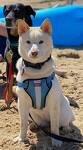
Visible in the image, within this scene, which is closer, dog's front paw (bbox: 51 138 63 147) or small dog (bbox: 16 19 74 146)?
small dog (bbox: 16 19 74 146)

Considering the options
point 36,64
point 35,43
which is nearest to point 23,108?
point 36,64

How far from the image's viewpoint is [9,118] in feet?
13.4

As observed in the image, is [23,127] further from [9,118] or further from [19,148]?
[9,118]

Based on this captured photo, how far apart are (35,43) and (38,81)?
1.15 feet

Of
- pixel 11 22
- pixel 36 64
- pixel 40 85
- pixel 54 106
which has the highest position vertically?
pixel 11 22

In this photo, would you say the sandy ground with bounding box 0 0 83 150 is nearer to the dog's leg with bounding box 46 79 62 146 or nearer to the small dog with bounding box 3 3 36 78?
the dog's leg with bounding box 46 79 62 146

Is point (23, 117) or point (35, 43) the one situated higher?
point (35, 43)

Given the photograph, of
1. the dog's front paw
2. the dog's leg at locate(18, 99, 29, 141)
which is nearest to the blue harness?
the dog's leg at locate(18, 99, 29, 141)

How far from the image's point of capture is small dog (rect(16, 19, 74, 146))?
3.08 meters

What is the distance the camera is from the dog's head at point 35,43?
3051mm

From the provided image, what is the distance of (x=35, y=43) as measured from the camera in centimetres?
307

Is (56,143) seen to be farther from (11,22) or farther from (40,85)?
(11,22)

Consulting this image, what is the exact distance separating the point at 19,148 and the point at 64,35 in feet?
13.8

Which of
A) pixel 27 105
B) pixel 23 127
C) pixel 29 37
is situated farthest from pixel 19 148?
pixel 29 37
